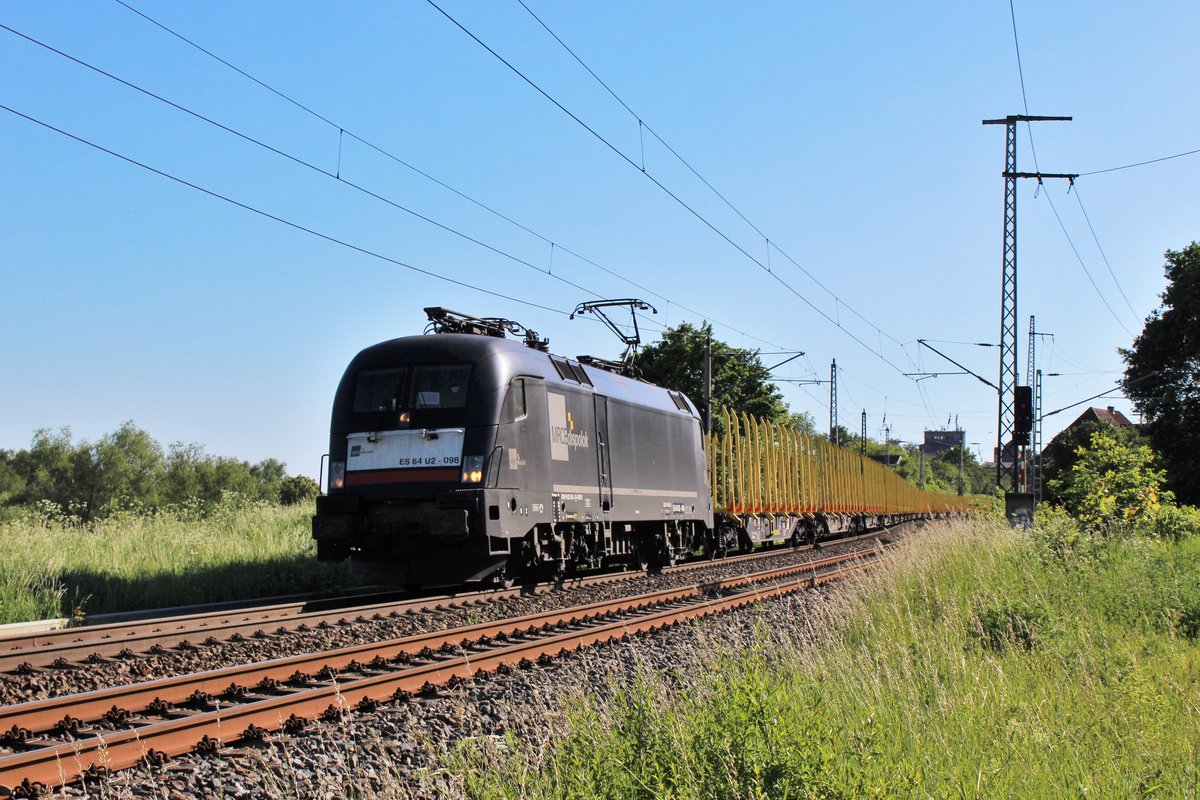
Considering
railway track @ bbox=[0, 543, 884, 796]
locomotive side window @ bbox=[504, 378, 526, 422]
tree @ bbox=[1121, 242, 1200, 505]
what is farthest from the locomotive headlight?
tree @ bbox=[1121, 242, 1200, 505]

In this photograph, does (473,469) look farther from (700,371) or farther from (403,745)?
(700,371)

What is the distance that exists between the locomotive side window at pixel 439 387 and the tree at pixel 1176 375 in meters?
38.1

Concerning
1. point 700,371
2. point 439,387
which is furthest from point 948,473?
point 439,387

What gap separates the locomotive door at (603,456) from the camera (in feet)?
50.7

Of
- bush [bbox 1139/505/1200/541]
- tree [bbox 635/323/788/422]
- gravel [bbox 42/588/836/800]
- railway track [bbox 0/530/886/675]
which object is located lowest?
gravel [bbox 42/588/836/800]

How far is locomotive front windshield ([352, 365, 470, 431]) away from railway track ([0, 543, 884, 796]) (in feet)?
10.8

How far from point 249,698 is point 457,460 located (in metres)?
5.83

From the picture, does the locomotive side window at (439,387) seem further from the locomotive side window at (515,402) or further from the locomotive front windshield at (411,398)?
the locomotive side window at (515,402)

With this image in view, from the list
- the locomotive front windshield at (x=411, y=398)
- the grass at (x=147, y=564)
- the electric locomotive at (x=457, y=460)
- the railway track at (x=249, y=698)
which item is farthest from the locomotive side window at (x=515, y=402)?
the grass at (x=147, y=564)

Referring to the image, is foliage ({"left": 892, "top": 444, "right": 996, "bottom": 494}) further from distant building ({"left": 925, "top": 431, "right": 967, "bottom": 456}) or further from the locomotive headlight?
the locomotive headlight

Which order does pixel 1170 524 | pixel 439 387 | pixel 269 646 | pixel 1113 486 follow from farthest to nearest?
pixel 1113 486 → pixel 1170 524 → pixel 439 387 → pixel 269 646

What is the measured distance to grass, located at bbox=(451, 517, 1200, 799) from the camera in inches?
168

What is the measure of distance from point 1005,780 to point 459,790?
8.16ft

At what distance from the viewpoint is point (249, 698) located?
6.65 metres
